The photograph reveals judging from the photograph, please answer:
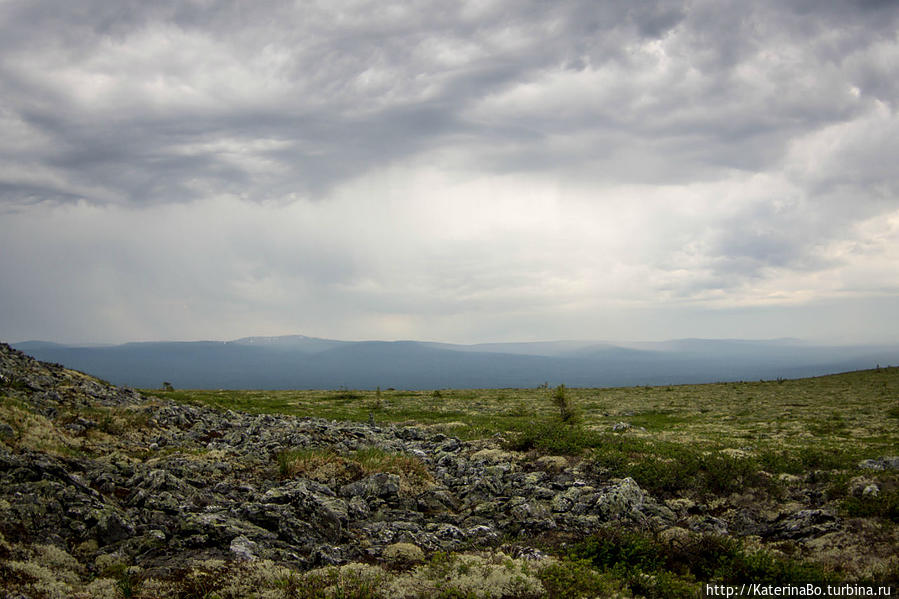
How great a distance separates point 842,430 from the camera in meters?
31.8

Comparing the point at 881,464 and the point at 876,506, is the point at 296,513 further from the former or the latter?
the point at 881,464

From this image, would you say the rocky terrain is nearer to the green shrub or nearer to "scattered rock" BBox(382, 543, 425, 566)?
"scattered rock" BBox(382, 543, 425, 566)

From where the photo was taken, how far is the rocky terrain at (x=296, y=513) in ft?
35.9

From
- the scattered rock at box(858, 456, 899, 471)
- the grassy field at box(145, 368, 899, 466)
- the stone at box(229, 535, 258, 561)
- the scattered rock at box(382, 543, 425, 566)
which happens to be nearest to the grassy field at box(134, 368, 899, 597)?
the grassy field at box(145, 368, 899, 466)

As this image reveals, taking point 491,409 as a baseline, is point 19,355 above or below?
above

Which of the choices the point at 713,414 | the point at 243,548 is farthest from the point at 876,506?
the point at 713,414

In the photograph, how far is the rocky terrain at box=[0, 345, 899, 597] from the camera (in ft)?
35.9

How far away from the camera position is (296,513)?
1465 centimetres

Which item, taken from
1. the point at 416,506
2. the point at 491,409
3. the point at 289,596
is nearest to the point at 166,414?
the point at 416,506

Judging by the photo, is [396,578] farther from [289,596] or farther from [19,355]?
[19,355]

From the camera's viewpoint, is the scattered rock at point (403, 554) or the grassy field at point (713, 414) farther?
the grassy field at point (713, 414)

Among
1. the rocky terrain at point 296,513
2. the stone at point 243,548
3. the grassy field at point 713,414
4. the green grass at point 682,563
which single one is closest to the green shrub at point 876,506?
the rocky terrain at point 296,513

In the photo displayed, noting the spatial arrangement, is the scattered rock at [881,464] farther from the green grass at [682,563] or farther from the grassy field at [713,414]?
the green grass at [682,563]

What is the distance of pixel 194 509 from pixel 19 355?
3622 cm
